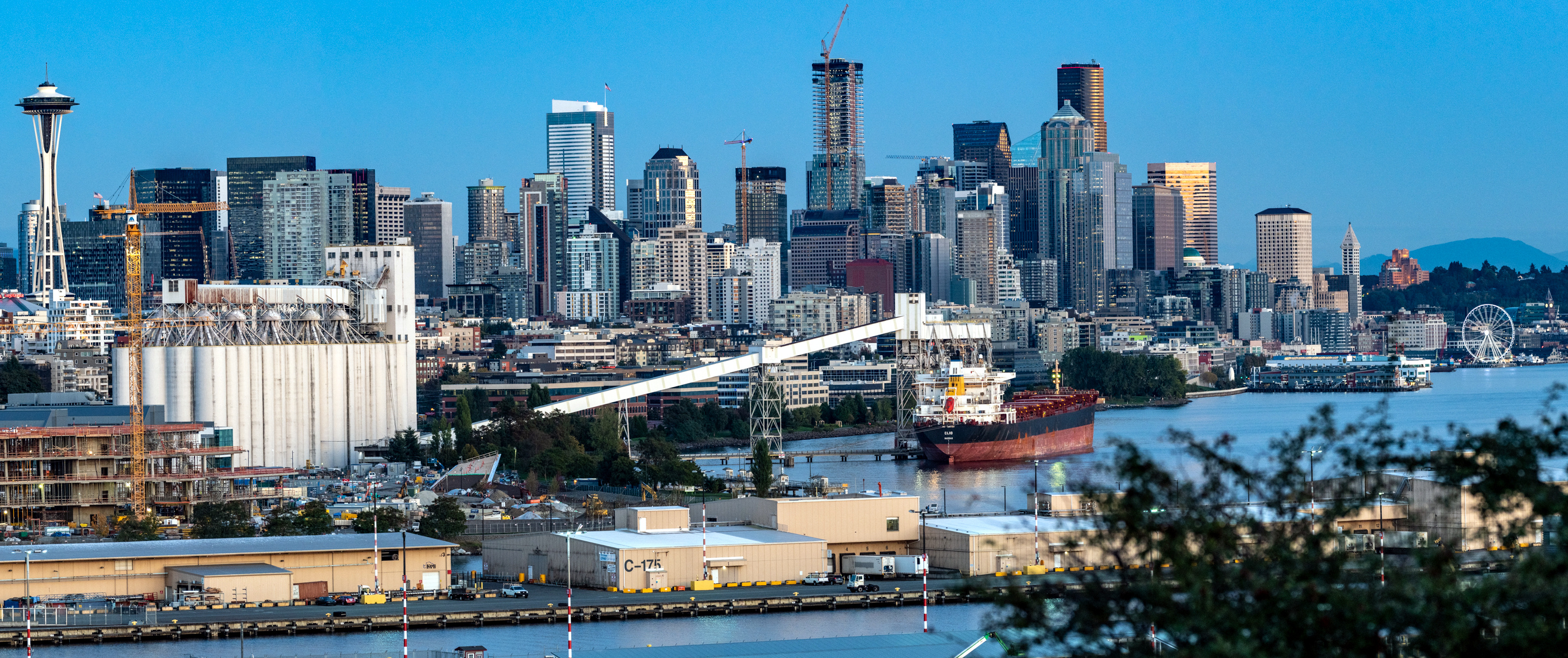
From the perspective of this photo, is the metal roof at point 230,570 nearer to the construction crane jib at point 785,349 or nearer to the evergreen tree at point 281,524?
the evergreen tree at point 281,524

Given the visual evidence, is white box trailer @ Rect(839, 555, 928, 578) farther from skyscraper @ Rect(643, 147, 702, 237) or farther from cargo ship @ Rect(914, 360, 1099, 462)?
skyscraper @ Rect(643, 147, 702, 237)

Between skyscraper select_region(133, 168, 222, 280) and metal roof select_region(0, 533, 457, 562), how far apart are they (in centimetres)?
12430

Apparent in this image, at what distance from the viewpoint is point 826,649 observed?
63.3 ft

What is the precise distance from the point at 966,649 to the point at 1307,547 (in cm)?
880

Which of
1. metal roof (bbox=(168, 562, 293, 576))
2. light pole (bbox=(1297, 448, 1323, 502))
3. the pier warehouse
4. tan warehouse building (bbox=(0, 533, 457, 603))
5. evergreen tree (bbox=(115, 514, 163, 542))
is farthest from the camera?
evergreen tree (bbox=(115, 514, 163, 542))

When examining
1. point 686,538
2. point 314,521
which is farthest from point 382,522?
point 686,538

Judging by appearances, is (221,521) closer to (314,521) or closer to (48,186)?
(314,521)

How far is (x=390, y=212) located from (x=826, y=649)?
138563 millimetres

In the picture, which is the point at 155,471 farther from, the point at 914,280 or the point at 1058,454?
the point at 914,280

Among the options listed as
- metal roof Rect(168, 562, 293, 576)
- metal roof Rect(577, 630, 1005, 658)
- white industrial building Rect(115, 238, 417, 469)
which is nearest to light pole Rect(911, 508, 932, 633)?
metal roof Rect(577, 630, 1005, 658)

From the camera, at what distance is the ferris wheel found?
486ft

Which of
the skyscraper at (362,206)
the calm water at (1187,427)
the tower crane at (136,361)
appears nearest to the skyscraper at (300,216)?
the skyscraper at (362,206)

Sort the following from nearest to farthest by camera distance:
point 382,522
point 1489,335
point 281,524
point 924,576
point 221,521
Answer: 1. point 924,576
2. point 382,522
3. point 281,524
4. point 221,521
5. point 1489,335

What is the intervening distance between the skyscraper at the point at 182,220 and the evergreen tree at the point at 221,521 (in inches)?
4596
